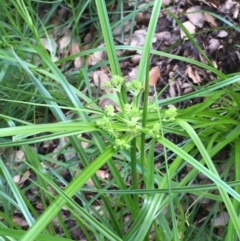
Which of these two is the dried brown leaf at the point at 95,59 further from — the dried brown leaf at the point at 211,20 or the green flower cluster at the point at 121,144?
the green flower cluster at the point at 121,144

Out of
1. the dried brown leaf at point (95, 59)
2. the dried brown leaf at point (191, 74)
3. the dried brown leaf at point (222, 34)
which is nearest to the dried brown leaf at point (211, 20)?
the dried brown leaf at point (222, 34)

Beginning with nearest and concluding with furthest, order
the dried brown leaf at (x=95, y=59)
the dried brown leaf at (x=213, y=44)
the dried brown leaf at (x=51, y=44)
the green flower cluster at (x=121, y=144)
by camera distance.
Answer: the green flower cluster at (x=121, y=144)
the dried brown leaf at (x=51, y=44)
the dried brown leaf at (x=213, y=44)
the dried brown leaf at (x=95, y=59)

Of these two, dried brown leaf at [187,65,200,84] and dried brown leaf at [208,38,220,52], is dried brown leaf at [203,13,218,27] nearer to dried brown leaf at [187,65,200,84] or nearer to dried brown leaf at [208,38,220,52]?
dried brown leaf at [208,38,220,52]

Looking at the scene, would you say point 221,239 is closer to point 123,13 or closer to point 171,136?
point 171,136

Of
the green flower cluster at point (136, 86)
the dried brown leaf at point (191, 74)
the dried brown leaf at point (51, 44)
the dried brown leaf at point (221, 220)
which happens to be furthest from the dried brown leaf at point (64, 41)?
the green flower cluster at point (136, 86)

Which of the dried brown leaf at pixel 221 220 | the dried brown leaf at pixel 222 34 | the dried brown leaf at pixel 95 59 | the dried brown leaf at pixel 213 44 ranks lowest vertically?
the dried brown leaf at pixel 221 220

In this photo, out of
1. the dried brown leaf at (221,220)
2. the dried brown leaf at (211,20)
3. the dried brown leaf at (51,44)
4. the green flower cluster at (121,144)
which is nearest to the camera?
the green flower cluster at (121,144)

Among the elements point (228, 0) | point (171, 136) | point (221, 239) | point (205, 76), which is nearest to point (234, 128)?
point (221, 239)

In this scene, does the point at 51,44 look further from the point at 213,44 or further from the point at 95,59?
the point at 213,44

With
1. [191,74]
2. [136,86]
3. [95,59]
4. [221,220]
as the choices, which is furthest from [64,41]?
[136,86]

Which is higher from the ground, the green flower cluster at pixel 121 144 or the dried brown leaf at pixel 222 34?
the green flower cluster at pixel 121 144

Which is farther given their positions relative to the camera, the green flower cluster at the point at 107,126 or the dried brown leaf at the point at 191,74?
the dried brown leaf at the point at 191,74
